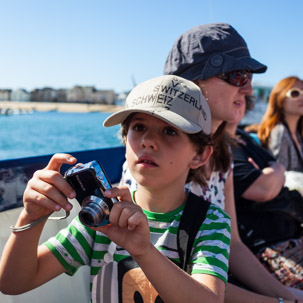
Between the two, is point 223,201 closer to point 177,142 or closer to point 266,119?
point 177,142

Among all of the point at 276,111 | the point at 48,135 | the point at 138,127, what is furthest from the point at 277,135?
the point at 138,127

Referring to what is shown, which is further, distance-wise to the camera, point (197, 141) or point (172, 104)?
point (197, 141)

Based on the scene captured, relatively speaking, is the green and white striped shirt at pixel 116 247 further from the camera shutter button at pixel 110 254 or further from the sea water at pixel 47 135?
the sea water at pixel 47 135

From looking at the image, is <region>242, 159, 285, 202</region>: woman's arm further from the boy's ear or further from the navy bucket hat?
the boy's ear

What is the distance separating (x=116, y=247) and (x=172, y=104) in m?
0.56

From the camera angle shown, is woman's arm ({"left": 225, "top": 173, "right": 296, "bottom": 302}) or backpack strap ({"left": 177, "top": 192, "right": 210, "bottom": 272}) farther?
woman's arm ({"left": 225, "top": 173, "right": 296, "bottom": 302})

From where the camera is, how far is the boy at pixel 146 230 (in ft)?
3.45

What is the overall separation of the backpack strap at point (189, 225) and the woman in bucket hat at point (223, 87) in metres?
0.35

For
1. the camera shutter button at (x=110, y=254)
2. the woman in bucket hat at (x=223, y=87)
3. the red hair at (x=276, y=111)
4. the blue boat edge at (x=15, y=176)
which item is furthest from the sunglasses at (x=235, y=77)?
the red hair at (x=276, y=111)

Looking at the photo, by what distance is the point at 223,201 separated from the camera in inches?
74.7

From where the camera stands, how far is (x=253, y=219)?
2.26 meters

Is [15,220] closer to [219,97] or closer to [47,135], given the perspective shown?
[47,135]

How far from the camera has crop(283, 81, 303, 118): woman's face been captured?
369 centimetres

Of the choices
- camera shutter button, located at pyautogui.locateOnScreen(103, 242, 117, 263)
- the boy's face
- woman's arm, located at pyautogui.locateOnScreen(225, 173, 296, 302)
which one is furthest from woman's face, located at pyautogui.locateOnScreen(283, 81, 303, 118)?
camera shutter button, located at pyautogui.locateOnScreen(103, 242, 117, 263)
